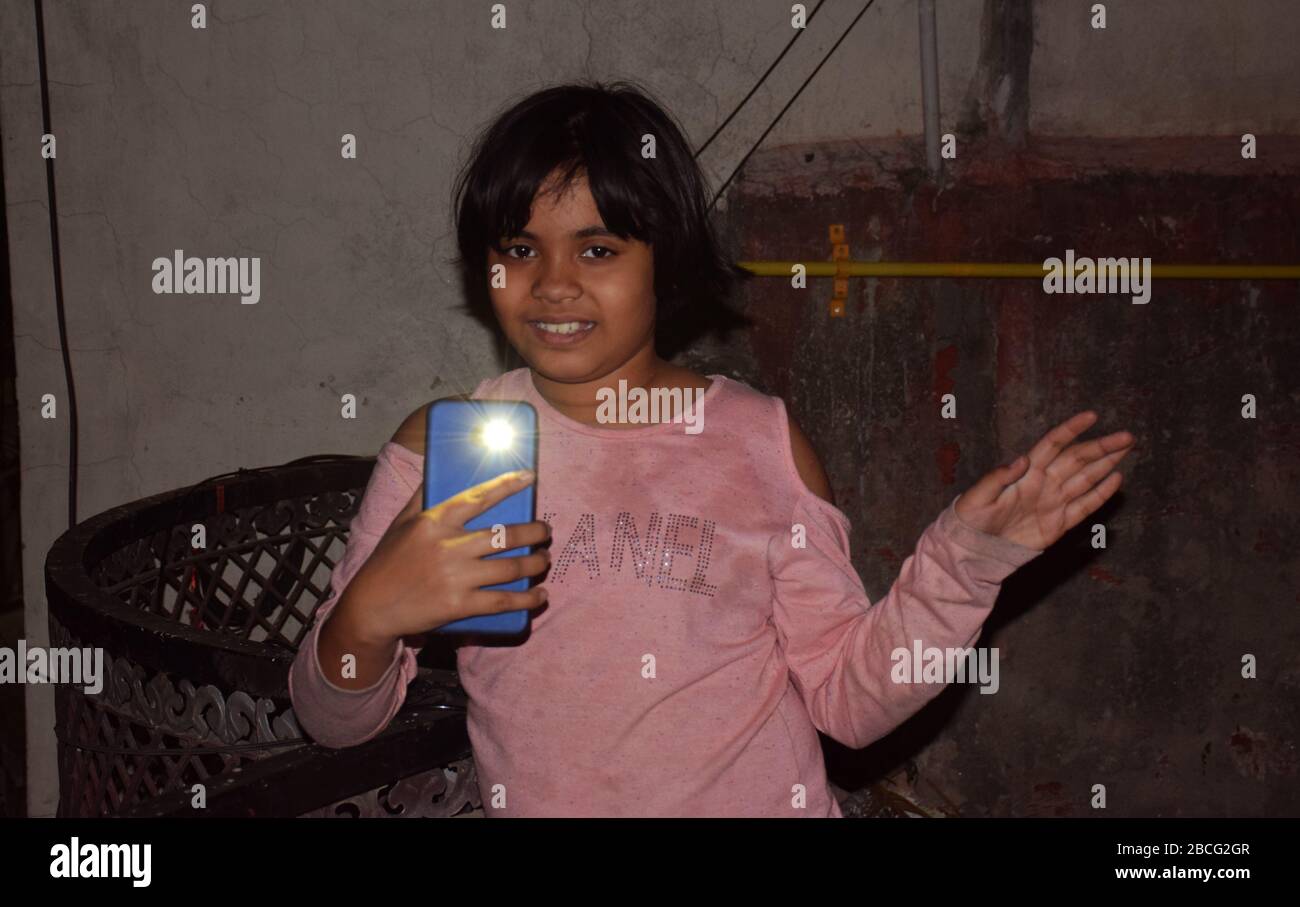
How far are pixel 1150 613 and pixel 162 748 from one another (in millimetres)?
2547

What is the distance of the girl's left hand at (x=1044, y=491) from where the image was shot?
1.28 m

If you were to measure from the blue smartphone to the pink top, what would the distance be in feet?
0.42

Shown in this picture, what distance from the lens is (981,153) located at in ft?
9.44

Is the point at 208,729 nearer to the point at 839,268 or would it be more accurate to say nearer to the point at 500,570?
the point at 500,570

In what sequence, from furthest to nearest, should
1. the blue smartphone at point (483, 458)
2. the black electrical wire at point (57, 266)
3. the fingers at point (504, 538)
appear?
the black electrical wire at point (57, 266), the blue smartphone at point (483, 458), the fingers at point (504, 538)

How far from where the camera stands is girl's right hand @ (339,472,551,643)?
1.23 metres

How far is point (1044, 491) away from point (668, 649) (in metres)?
0.52

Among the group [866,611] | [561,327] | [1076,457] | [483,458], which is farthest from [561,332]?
[1076,457]

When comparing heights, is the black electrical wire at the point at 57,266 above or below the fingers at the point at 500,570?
above

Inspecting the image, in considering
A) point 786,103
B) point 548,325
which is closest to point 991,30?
point 786,103

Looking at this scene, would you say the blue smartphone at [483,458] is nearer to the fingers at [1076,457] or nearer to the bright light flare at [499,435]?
the bright light flare at [499,435]

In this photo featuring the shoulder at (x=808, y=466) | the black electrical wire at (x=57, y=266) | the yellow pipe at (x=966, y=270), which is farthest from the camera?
the black electrical wire at (x=57, y=266)

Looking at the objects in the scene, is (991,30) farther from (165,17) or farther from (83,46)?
(83,46)

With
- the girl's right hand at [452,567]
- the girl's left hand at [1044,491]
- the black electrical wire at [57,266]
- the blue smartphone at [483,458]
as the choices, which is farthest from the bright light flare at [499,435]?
the black electrical wire at [57,266]
